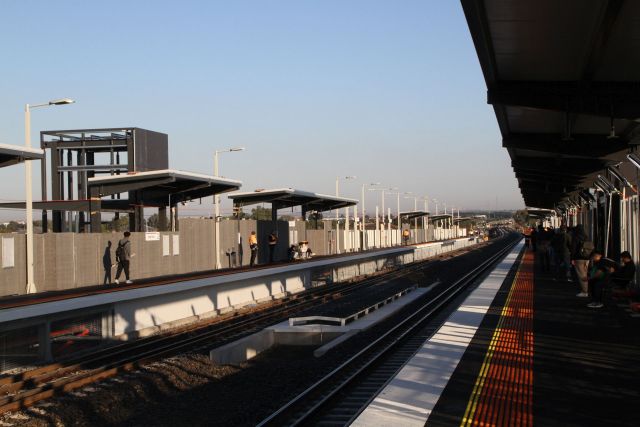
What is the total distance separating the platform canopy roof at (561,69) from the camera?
9.70 m

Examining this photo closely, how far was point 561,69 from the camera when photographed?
12.8 m

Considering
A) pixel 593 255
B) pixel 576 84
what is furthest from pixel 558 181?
pixel 576 84

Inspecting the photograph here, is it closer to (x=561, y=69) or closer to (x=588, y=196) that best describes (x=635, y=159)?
(x=561, y=69)

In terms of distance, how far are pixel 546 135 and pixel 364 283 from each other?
15.1 meters

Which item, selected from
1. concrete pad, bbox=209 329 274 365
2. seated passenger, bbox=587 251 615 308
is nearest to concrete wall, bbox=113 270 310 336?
concrete pad, bbox=209 329 274 365

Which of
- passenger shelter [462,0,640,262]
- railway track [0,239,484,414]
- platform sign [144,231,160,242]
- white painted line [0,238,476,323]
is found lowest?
railway track [0,239,484,414]

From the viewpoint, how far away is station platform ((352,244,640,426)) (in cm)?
785

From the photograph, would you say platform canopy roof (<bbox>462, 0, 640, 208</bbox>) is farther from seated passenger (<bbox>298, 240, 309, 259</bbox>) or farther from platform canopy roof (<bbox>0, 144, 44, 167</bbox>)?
seated passenger (<bbox>298, 240, 309, 259</bbox>)

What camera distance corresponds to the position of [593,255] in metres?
16.3

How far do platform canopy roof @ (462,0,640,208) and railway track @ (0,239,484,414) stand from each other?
7.92 m

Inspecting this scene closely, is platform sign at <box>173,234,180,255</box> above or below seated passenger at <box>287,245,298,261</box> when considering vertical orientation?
above

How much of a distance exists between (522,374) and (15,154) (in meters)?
11.4

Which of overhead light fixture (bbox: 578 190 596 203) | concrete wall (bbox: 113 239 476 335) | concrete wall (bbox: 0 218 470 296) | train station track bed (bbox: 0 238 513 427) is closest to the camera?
train station track bed (bbox: 0 238 513 427)

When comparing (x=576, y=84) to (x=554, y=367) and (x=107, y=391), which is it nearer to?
(x=554, y=367)
